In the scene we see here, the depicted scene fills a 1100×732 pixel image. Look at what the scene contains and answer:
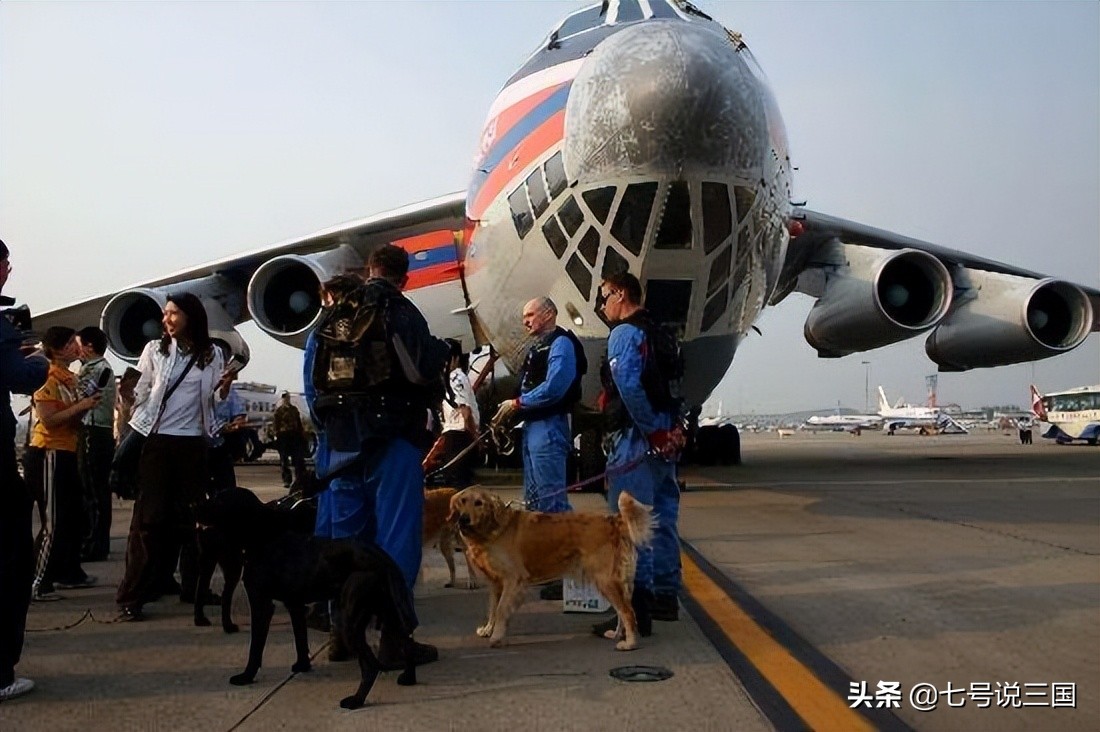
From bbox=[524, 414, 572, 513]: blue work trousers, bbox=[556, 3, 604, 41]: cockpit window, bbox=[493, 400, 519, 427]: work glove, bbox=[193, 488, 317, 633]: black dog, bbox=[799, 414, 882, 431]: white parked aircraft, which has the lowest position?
bbox=[799, 414, 882, 431]: white parked aircraft

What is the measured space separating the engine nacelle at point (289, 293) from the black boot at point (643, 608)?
7.57m

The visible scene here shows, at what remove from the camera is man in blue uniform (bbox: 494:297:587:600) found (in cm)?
433

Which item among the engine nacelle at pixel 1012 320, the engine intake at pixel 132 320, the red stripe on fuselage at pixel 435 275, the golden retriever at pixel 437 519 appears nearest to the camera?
the golden retriever at pixel 437 519

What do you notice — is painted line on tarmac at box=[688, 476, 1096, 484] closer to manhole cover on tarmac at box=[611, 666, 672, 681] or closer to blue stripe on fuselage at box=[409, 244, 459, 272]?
blue stripe on fuselage at box=[409, 244, 459, 272]

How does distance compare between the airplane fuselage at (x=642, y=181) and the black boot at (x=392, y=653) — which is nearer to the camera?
the black boot at (x=392, y=653)

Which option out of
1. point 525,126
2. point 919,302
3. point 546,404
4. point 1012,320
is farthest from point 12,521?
point 1012,320

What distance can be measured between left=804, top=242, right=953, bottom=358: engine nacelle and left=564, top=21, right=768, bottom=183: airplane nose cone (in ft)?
15.7

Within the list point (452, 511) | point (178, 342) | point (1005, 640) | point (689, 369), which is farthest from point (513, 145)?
point (1005, 640)

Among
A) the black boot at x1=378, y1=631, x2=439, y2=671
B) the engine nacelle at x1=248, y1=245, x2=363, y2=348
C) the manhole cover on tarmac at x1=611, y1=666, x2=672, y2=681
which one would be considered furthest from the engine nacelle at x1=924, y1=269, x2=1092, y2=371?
the black boot at x1=378, y1=631, x2=439, y2=671

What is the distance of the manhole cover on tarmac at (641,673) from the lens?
3.32m

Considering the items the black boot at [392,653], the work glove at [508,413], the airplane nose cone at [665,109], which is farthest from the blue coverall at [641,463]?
the airplane nose cone at [665,109]

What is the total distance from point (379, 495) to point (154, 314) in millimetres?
9922

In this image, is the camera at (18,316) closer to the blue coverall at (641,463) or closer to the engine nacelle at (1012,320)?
the blue coverall at (641,463)

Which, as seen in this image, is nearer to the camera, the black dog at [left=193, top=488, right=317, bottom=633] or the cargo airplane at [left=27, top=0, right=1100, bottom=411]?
the black dog at [left=193, top=488, right=317, bottom=633]
